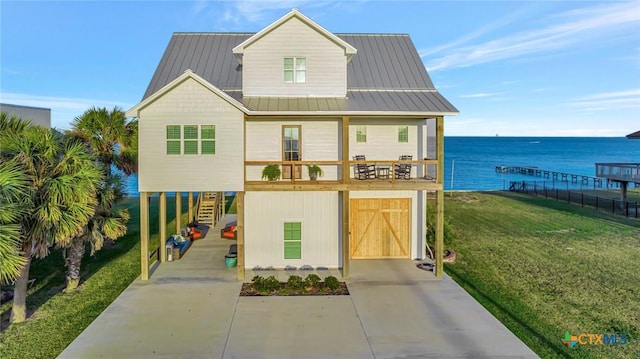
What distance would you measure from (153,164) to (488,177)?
82.5 m

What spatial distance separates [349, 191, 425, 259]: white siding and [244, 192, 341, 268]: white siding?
144cm

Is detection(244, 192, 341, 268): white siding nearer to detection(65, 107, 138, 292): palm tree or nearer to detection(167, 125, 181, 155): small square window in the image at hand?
detection(167, 125, 181, 155): small square window

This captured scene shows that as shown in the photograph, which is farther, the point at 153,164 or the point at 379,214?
the point at 379,214

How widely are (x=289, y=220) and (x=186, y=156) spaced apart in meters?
4.49

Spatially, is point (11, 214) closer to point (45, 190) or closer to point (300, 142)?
point (45, 190)

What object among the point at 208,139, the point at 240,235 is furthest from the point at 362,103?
the point at 240,235

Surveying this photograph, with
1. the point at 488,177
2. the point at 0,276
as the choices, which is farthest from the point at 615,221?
the point at 488,177

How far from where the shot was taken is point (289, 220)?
16344mm

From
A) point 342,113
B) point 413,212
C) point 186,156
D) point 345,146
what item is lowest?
point 413,212

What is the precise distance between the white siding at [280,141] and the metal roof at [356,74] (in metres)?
0.93

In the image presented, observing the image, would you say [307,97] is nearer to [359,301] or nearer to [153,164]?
[153,164]

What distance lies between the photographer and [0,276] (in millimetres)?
9312

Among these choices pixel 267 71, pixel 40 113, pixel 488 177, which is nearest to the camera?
pixel 267 71

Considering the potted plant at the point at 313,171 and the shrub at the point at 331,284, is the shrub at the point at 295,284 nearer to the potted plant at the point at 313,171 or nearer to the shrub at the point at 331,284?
the shrub at the point at 331,284
